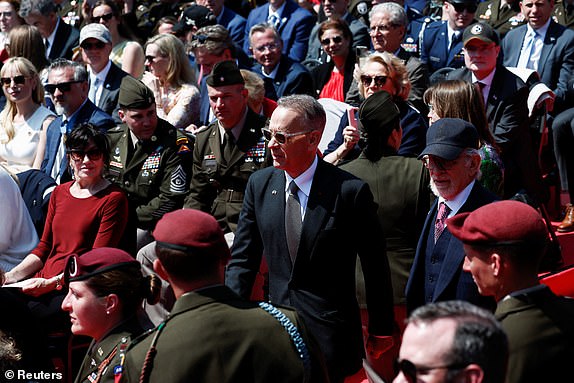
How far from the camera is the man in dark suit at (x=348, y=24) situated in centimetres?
1044

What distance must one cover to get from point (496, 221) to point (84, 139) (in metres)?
3.76

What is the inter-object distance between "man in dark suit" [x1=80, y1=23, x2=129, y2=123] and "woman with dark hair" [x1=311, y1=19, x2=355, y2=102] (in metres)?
1.98

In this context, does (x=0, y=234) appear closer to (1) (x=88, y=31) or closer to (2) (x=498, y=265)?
(1) (x=88, y=31)

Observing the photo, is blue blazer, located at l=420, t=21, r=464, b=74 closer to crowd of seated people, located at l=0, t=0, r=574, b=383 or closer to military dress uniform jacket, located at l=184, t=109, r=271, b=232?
crowd of seated people, located at l=0, t=0, r=574, b=383

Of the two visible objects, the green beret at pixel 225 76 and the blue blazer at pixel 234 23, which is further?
the blue blazer at pixel 234 23

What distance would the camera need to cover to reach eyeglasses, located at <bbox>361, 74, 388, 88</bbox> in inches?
273

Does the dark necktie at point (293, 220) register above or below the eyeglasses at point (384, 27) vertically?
above

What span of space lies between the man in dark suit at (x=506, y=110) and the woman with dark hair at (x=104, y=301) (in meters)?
3.63

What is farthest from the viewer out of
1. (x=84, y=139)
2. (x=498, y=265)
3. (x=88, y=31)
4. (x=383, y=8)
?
(x=88, y=31)

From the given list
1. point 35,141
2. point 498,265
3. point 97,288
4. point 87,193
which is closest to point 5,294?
point 97,288

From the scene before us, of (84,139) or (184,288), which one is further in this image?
(84,139)

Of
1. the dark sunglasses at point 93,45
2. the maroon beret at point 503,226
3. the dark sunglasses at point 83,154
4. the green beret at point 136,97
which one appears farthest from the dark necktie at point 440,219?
the dark sunglasses at point 93,45

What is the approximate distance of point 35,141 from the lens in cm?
855

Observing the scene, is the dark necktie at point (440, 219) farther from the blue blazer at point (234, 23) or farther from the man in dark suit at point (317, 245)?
the blue blazer at point (234, 23)
